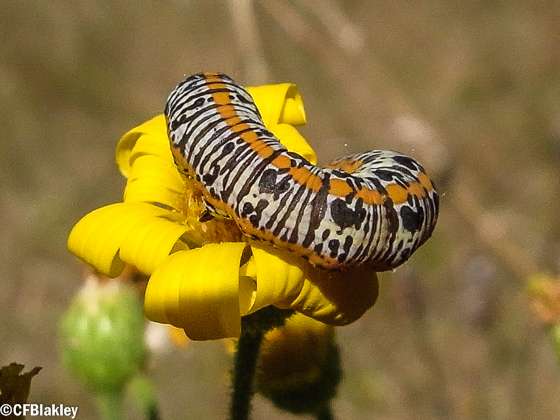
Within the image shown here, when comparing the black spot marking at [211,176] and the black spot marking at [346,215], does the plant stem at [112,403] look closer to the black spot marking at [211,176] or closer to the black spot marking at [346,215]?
the black spot marking at [211,176]

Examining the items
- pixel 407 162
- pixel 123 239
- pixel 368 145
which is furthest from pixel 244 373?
pixel 368 145

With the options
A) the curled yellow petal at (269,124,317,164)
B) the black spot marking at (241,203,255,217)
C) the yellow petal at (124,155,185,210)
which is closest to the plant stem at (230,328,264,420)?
the black spot marking at (241,203,255,217)

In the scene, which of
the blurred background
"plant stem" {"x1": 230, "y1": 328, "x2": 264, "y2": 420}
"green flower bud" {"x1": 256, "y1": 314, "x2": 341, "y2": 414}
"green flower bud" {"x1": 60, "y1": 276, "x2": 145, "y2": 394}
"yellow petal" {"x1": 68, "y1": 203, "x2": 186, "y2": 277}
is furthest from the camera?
the blurred background

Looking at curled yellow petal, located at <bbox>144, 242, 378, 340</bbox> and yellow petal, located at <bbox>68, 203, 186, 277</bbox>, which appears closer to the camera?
curled yellow petal, located at <bbox>144, 242, 378, 340</bbox>

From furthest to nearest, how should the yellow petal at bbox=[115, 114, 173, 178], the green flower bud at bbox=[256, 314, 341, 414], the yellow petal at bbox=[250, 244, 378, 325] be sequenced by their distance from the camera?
the green flower bud at bbox=[256, 314, 341, 414]
the yellow petal at bbox=[115, 114, 173, 178]
the yellow petal at bbox=[250, 244, 378, 325]

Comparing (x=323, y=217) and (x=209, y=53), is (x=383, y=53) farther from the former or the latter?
(x=323, y=217)

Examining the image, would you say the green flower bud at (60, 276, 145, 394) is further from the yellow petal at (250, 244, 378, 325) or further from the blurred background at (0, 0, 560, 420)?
the blurred background at (0, 0, 560, 420)

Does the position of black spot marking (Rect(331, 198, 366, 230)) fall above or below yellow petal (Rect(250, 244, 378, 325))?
above
